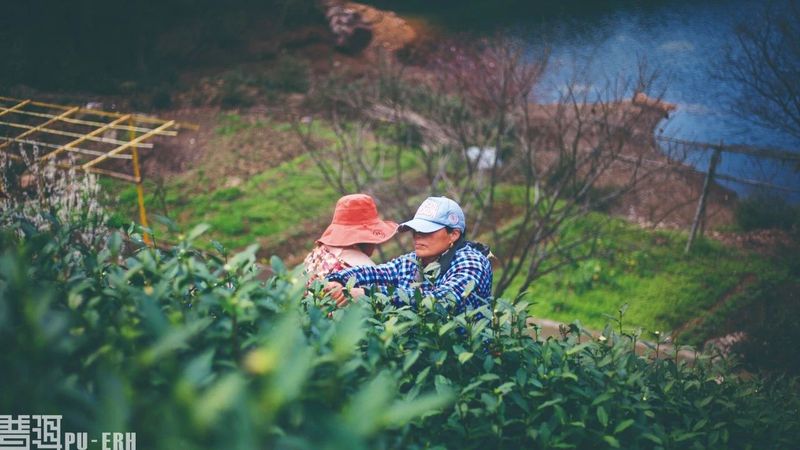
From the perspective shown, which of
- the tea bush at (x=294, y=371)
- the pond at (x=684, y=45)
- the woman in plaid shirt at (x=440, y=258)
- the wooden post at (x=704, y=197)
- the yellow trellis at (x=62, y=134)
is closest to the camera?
the tea bush at (x=294, y=371)

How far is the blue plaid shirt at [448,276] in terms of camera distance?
247 centimetres

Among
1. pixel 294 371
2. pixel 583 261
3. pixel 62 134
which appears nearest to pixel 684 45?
pixel 583 261

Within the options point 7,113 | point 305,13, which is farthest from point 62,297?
point 305,13

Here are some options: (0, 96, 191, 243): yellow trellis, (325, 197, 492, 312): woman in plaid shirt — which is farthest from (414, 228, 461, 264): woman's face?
(0, 96, 191, 243): yellow trellis

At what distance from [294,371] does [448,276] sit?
1.85 meters

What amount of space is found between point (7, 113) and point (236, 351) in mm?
5609

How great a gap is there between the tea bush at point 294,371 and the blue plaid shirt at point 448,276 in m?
0.35

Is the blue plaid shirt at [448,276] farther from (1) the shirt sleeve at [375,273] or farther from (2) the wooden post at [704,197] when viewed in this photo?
(2) the wooden post at [704,197]

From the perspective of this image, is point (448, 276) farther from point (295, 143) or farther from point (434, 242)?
point (295, 143)

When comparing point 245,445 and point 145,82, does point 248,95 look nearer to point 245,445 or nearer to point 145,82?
point 145,82

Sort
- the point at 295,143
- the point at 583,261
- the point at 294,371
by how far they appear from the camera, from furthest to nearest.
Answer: the point at 295,143
the point at 583,261
the point at 294,371

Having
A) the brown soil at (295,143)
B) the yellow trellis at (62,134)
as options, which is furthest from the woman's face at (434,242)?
the yellow trellis at (62,134)

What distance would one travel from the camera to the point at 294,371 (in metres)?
0.93

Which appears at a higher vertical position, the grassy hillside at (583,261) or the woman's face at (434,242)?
the woman's face at (434,242)
